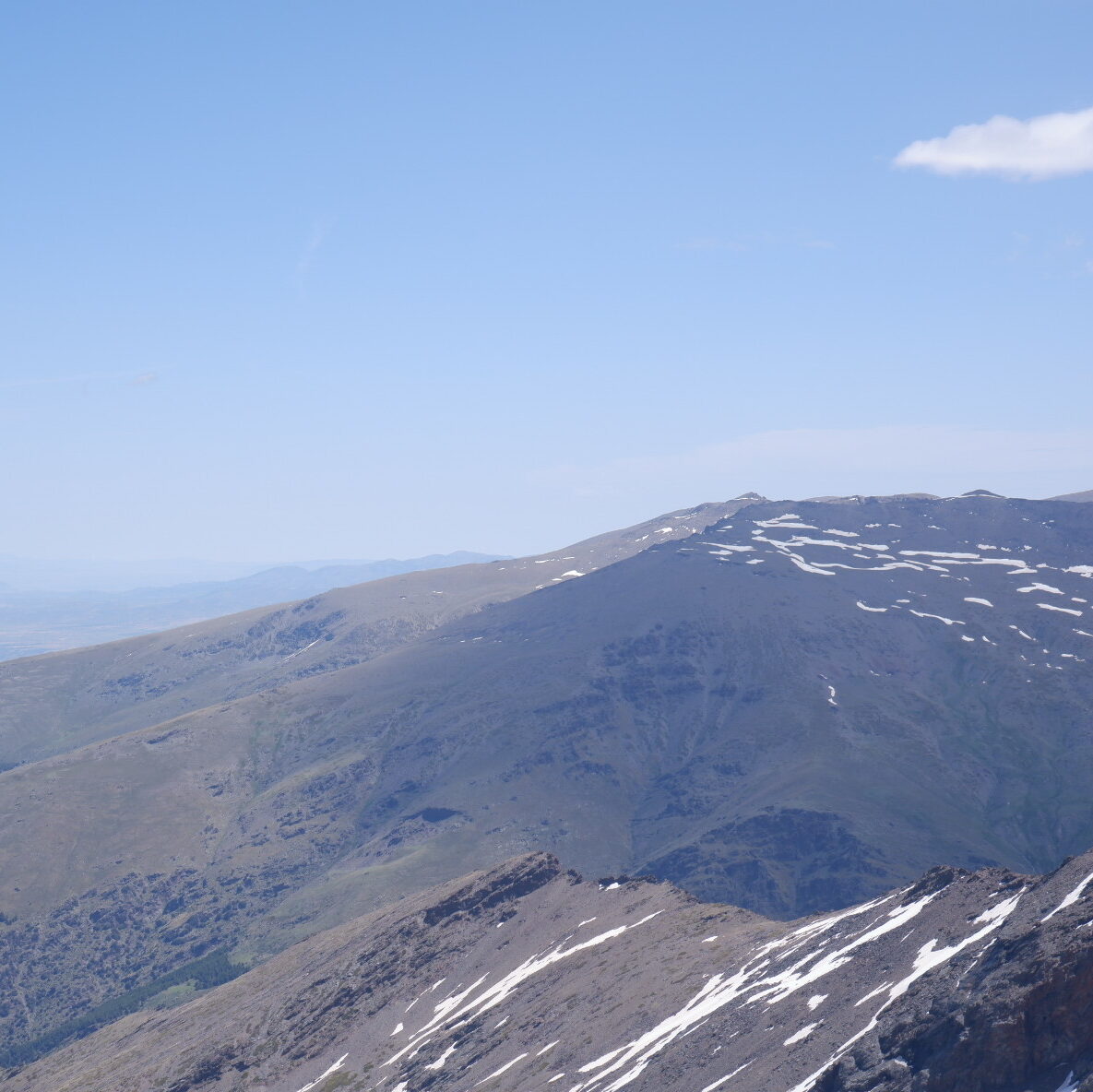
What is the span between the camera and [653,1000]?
110875 mm

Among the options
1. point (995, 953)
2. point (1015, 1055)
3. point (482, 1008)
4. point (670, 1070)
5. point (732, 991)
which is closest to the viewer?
point (1015, 1055)

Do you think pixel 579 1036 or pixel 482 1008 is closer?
pixel 579 1036

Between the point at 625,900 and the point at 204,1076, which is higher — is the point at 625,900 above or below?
above

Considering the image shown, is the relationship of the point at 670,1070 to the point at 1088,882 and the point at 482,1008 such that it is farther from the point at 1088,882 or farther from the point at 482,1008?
the point at 482,1008

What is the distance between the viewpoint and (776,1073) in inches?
3147

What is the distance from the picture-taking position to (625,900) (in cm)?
15300

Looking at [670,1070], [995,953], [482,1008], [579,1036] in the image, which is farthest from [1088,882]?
[482,1008]

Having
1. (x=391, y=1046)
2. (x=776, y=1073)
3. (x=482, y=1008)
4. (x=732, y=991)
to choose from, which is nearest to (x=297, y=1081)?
(x=391, y=1046)

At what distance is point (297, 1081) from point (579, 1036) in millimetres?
49599

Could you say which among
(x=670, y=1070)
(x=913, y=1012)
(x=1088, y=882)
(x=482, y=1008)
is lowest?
(x=482, y=1008)

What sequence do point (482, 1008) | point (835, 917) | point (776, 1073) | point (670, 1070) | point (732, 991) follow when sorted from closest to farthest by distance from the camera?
point (776, 1073), point (670, 1070), point (732, 991), point (835, 917), point (482, 1008)

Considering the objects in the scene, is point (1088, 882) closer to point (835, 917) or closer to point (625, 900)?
point (835, 917)

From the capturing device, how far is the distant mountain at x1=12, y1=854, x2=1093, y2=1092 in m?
68.4

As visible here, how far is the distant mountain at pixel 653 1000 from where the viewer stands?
6844 cm
